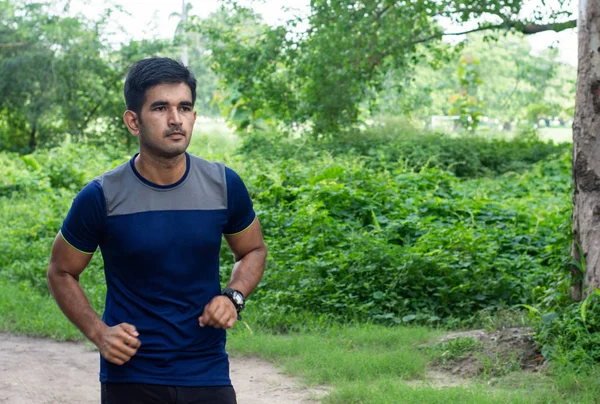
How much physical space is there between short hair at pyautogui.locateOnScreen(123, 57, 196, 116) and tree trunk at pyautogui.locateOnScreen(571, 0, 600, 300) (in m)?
3.92

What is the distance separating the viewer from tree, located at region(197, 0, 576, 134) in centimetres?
1650

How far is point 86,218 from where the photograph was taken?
3.10 meters

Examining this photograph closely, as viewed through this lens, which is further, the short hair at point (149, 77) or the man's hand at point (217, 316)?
the short hair at point (149, 77)

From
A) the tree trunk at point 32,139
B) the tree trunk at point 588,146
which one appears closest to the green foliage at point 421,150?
the tree trunk at point 32,139

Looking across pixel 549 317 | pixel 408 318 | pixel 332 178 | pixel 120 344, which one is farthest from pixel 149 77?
pixel 332 178

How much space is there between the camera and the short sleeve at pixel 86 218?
310 cm

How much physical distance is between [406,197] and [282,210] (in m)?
1.64

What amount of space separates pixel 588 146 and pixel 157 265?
4.16m

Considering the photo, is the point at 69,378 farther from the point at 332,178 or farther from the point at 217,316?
the point at 332,178

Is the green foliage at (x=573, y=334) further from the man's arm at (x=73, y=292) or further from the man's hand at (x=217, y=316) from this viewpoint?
the man's arm at (x=73, y=292)

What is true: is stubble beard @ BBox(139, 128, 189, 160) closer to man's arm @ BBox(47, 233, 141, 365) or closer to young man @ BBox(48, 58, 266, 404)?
young man @ BBox(48, 58, 266, 404)

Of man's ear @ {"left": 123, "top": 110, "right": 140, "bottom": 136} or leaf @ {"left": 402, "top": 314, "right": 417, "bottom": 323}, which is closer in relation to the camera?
man's ear @ {"left": 123, "top": 110, "right": 140, "bottom": 136}

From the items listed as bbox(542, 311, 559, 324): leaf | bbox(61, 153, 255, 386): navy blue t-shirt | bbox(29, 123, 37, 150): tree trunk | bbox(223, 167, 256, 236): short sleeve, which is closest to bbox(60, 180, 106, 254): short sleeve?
bbox(61, 153, 255, 386): navy blue t-shirt

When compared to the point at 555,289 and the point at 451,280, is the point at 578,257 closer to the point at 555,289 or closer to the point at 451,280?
the point at 555,289
